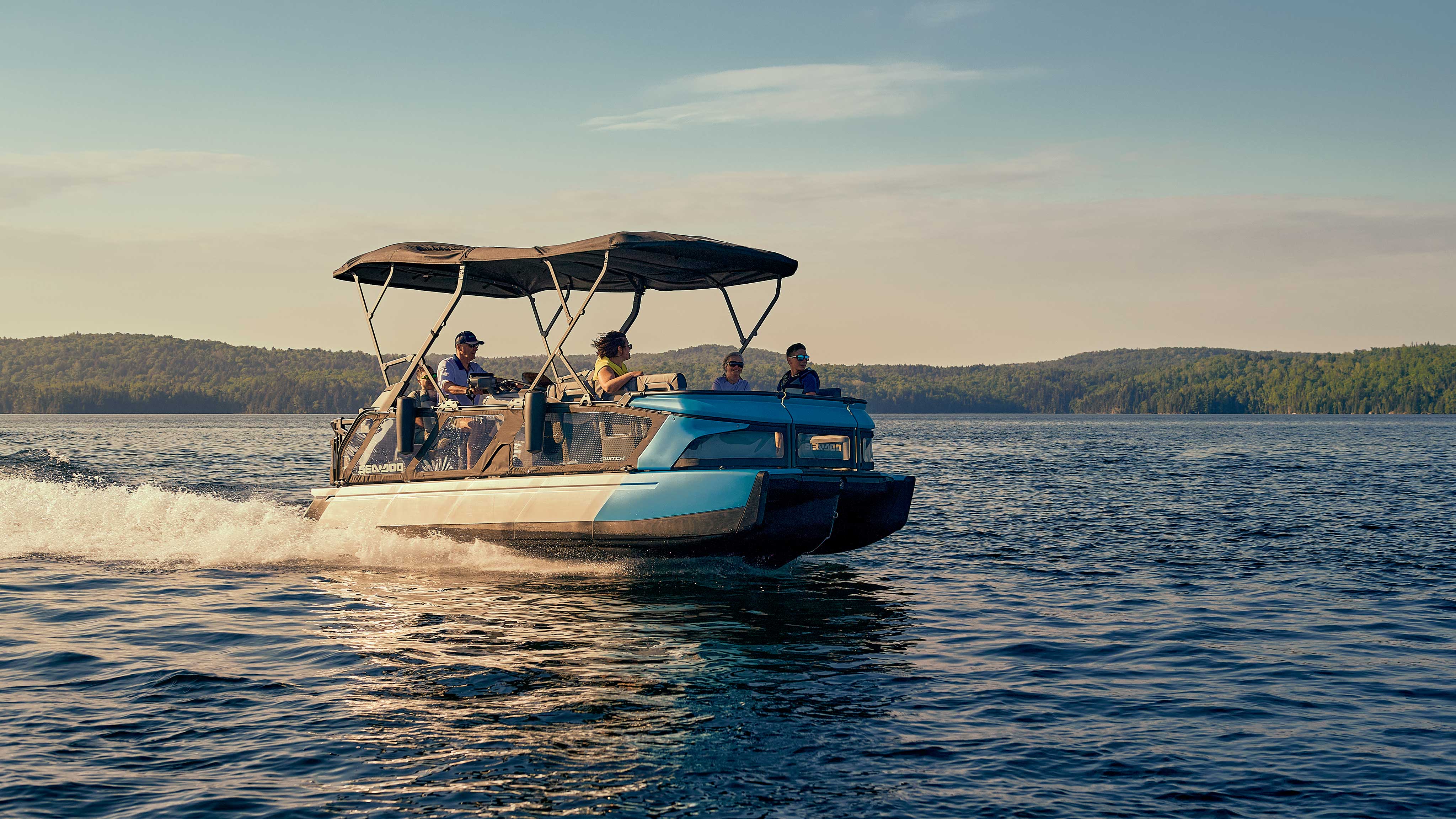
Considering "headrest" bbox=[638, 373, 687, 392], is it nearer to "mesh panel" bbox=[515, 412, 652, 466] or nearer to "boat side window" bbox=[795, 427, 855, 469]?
"mesh panel" bbox=[515, 412, 652, 466]

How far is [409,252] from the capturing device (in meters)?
13.5

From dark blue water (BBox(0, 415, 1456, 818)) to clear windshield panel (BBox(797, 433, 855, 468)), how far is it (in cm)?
152

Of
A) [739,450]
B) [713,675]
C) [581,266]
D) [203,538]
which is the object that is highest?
[581,266]

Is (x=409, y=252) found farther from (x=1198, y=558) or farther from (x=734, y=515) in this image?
(x=1198, y=558)

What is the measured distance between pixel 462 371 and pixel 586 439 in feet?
9.76

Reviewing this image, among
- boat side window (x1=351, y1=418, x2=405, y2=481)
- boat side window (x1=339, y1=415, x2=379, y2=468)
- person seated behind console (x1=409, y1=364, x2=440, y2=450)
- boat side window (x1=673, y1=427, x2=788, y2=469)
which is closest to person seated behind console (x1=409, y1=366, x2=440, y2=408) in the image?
person seated behind console (x1=409, y1=364, x2=440, y2=450)

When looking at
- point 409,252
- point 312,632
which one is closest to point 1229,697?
point 312,632

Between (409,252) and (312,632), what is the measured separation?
16.8ft

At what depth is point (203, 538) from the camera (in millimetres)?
16359

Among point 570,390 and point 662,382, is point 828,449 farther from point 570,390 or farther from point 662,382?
point 570,390

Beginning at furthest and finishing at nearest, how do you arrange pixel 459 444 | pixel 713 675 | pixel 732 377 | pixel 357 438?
pixel 357 438 < pixel 459 444 < pixel 732 377 < pixel 713 675

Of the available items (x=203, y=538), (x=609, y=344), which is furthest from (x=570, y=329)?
(x=203, y=538)

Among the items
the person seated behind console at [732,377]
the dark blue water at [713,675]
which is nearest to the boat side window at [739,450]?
the person seated behind console at [732,377]

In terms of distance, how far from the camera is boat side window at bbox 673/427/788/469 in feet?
38.2
